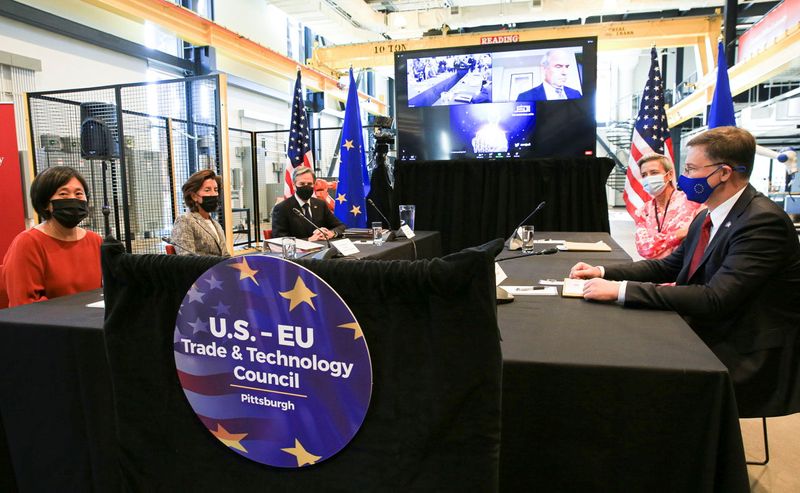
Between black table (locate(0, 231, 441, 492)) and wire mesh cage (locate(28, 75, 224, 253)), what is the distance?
3615 millimetres

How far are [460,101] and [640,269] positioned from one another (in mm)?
3660

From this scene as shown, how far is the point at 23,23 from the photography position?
5848mm

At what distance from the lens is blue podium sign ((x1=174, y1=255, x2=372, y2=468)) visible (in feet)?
2.28

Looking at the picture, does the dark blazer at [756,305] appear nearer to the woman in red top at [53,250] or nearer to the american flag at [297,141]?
the woman in red top at [53,250]

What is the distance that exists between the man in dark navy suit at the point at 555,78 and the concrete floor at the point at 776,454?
11.7ft

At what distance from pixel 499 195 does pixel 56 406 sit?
3970mm

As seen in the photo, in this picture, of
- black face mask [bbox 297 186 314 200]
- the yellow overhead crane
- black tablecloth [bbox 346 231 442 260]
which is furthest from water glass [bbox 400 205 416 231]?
the yellow overhead crane

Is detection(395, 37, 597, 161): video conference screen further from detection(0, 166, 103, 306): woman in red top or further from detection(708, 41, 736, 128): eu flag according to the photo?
detection(0, 166, 103, 306): woman in red top

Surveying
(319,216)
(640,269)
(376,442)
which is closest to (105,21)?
(319,216)

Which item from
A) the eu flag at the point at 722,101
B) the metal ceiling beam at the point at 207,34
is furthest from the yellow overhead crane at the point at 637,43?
the eu flag at the point at 722,101

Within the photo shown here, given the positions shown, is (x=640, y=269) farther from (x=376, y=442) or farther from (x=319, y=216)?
(x=319, y=216)

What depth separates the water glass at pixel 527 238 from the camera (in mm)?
2779

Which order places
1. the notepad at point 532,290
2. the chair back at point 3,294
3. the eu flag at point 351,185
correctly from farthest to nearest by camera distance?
1. the eu flag at point 351,185
2. the chair back at point 3,294
3. the notepad at point 532,290

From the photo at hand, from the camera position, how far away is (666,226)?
292cm
